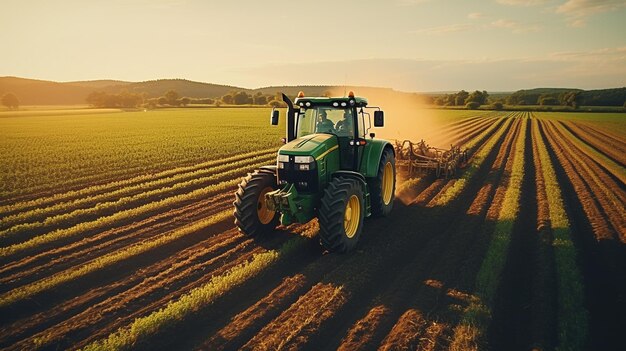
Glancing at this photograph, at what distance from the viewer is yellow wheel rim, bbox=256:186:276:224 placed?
761 centimetres

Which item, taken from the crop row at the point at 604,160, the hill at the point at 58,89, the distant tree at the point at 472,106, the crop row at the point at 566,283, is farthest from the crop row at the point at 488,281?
the hill at the point at 58,89

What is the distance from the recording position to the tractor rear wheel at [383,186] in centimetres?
852

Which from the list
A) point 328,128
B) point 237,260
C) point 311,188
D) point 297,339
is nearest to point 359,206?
point 311,188

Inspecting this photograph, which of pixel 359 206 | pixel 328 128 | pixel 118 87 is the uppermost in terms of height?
pixel 118 87

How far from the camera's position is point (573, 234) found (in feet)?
26.3

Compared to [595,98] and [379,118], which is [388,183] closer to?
[379,118]

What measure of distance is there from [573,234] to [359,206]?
4.64 meters

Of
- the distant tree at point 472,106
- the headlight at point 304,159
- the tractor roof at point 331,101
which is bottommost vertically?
the headlight at point 304,159

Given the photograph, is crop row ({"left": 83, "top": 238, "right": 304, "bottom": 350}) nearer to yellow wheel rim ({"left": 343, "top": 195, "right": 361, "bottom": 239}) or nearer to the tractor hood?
yellow wheel rim ({"left": 343, "top": 195, "right": 361, "bottom": 239})

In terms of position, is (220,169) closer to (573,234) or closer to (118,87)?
(573,234)

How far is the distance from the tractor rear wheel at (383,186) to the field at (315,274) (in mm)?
315

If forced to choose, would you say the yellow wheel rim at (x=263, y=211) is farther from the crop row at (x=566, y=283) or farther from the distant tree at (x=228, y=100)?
the distant tree at (x=228, y=100)

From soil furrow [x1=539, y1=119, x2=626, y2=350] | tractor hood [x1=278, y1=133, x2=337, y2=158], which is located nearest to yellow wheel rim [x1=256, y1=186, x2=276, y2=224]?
tractor hood [x1=278, y1=133, x2=337, y2=158]

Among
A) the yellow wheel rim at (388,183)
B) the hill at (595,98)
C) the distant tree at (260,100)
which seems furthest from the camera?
the distant tree at (260,100)
